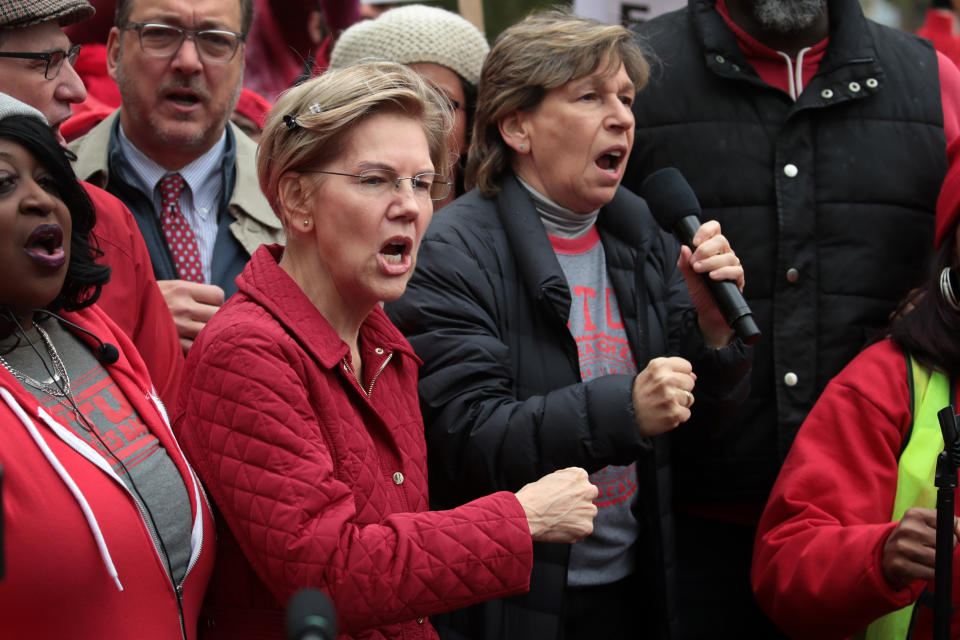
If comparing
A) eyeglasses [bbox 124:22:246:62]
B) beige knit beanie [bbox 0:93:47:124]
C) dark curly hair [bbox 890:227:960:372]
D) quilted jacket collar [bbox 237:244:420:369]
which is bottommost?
dark curly hair [bbox 890:227:960:372]

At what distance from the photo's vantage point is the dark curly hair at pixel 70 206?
6.93ft

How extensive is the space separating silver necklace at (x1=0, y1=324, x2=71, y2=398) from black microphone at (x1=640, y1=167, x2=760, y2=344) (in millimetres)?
1481

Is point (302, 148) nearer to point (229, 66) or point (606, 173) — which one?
point (606, 173)

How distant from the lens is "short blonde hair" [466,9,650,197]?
3.12 metres

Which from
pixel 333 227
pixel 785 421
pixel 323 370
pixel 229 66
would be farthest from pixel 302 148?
pixel 785 421

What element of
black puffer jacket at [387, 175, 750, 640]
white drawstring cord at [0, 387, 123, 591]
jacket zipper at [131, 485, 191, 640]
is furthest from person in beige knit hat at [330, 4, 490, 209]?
white drawstring cord at [0, 387, 123, 591]

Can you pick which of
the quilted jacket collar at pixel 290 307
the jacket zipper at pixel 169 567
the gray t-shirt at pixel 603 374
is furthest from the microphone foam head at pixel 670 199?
the jacket zipper at pixel 169 567

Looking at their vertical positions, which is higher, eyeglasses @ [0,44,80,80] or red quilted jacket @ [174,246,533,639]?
eyeglasses @ [0,44,80,80]

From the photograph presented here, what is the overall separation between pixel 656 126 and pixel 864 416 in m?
1.20

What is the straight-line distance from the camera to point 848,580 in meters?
2.66

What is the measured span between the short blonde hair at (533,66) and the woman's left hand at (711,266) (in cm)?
61

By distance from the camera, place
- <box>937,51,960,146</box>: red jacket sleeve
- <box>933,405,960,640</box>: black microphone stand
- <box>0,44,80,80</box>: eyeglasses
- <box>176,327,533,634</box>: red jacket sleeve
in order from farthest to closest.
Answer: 1. <box>937,51,960,146</box>: red jacket sleeve
2. <box>0,44,80,80</box>: eyeglasses
3. <box>933,405,960,640</box>: black microphone stand
4. <box>176,327,533,634</box>: red jacket sleeve

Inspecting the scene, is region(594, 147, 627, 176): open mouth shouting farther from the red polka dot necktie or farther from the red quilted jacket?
the red polka dot necktie

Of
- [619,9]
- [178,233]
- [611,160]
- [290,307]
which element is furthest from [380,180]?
[619,9]
